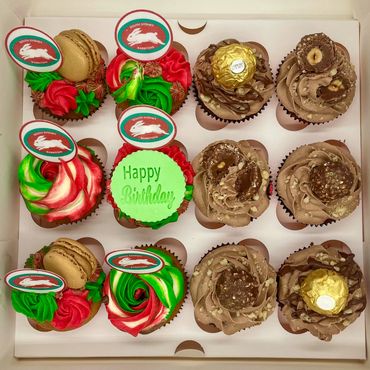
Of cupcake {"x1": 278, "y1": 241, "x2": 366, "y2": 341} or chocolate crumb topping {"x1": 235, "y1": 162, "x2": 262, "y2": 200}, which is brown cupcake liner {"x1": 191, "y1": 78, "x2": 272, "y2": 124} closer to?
chocolate crumb topping {"x1": 235, "y1": 162, "x2": 262, "y2": 200}

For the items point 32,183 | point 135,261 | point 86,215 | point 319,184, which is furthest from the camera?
point 86,215

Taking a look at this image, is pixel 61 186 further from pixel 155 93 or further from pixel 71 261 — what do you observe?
pixel 155 93

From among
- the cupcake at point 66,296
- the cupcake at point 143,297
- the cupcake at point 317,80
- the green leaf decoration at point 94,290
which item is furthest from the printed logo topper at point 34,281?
the cupcake at point 317,80

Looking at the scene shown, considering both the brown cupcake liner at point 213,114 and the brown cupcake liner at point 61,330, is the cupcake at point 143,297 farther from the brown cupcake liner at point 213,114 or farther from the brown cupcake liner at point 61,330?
the brown cupcake liner at point 213,114

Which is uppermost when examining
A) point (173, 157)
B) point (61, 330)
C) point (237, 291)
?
point (173, 157)

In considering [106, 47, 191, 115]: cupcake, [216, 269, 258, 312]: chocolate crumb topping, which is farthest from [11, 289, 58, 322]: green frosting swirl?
[106, 47, 191, 115]: cupcake

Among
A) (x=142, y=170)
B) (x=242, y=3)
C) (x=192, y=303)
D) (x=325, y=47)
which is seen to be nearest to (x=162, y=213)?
(x=142, y=170)

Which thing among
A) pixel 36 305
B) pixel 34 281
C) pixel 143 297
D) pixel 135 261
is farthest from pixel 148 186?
pixel 36 305
